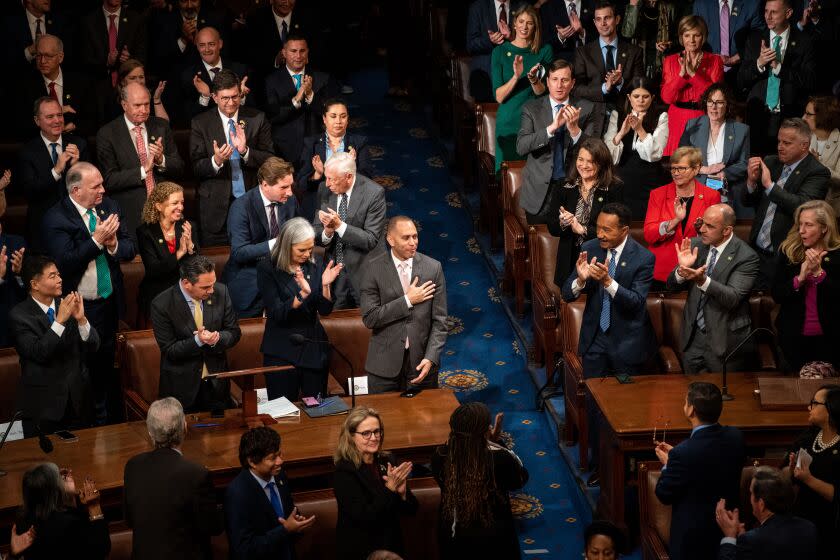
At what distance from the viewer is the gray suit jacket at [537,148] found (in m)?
7.28

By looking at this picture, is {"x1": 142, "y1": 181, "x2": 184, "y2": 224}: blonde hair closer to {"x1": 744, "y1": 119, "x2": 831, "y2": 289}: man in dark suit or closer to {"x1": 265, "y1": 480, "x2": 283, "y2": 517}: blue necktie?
{"x1": 265, "y1": 480, "x2": 283, "y2": 517}: blue necktie

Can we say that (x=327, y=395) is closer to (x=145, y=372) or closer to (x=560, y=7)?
(x=145, y=372)

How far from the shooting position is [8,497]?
4.98 metres

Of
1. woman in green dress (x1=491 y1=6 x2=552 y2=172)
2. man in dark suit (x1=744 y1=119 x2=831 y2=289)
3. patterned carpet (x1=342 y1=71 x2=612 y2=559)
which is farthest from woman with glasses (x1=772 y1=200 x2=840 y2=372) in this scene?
woman in green dress (x1=491 y1=6 x2=552 y2=172)

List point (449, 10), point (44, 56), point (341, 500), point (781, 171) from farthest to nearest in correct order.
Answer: point (449, 10) → point (44, 56) → point (781, 171) → point (341, 500)

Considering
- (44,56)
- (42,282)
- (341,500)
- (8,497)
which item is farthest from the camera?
(44,56)

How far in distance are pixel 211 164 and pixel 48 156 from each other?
0.93 metres

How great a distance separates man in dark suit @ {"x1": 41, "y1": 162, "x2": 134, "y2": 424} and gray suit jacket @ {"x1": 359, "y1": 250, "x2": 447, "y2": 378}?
1.43 m

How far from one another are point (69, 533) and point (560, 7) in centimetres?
573

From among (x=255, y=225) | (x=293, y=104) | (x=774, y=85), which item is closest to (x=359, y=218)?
(x=255, y=225)

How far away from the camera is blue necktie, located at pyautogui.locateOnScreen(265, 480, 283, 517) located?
15.2 feet

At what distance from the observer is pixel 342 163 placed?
662 cm

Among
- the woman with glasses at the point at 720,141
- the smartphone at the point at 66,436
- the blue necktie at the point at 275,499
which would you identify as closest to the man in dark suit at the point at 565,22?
the woman with glasses at the point at 720,141

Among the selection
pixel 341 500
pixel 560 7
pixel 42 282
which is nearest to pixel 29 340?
pixel 42 282
